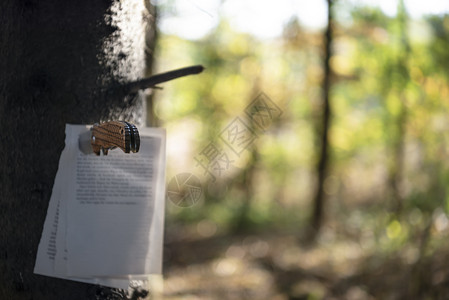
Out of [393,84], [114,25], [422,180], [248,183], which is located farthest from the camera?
[248,183]

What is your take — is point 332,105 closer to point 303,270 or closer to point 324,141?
point 324,141

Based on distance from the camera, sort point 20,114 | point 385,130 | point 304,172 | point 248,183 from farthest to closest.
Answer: point 304,172
point 248,183
point 385,130
point 20,114

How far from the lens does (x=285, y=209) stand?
1480 centimetres

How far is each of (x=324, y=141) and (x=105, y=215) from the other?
28.8ft

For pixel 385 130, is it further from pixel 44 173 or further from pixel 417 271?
pixel 44 173

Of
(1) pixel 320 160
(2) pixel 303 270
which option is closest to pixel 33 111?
(2) pixel 303 270

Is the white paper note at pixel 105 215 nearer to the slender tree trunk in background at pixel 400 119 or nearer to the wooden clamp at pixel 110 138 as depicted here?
the wooden clamp at pixel 110 138

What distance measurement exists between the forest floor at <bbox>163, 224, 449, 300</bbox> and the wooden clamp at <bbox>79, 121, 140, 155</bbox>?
3.37 m

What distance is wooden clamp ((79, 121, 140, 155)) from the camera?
3.65 feet

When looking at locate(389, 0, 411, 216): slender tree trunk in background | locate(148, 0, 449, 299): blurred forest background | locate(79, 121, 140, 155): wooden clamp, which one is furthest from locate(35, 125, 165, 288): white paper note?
locate(389, 0, 411, 216): slender tree trunk in background

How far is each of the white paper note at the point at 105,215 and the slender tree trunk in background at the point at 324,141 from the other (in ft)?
27.9

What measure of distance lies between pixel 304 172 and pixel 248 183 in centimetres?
323

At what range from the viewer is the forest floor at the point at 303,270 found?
4.20m

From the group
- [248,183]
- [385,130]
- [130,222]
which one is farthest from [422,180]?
[130,222]
